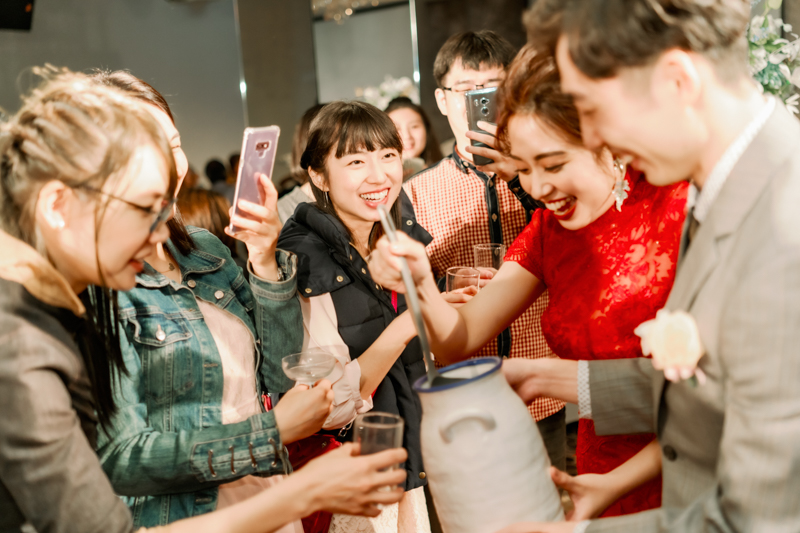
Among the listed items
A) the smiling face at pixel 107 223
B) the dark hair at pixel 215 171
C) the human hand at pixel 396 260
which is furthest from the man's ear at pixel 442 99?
the dark hair at pixel 215 171

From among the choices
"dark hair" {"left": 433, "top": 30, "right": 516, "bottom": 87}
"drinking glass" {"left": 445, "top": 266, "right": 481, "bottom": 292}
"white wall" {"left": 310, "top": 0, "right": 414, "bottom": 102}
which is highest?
"white wall" {"left": 310, "top": 0, "right": 414, "bottom": 102}

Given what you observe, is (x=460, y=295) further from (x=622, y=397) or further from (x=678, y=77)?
(x=678, y=77)

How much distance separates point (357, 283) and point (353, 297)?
0.05 m

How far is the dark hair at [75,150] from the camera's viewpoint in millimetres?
976

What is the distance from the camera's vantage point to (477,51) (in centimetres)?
254

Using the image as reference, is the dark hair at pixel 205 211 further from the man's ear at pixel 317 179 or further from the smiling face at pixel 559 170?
the smiling face at pixel 559 170

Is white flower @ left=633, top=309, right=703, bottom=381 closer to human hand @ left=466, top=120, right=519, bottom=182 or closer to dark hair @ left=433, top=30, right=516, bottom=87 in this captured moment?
human hand @ left=466, top=120, right=519, bottom=182

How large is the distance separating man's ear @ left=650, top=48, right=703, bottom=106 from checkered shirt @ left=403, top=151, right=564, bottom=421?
4.81ft

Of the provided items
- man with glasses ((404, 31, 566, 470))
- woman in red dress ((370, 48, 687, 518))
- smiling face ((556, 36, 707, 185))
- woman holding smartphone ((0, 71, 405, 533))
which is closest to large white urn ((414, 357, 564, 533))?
woman holding smartphone ((0, 71, 405, 533))

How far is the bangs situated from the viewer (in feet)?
6.34

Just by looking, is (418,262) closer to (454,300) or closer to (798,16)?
(454,300)

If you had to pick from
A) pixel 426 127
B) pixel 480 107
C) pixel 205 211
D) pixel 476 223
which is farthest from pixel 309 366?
pixel 426 127

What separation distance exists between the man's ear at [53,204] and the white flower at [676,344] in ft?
3.04

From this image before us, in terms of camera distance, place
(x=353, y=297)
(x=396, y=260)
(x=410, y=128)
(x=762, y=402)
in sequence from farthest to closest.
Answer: (x=410, y=128) → (x=353, y=297) → (x=396, y=260) → (x=762, y=402)
